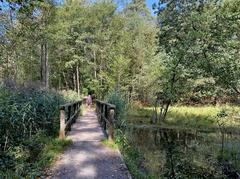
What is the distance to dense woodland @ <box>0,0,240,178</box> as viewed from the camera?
7066mm

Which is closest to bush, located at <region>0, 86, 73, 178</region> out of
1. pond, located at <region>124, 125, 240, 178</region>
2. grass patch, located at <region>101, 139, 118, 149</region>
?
grass patch, located at <region>101, 139, 118, 149</region>

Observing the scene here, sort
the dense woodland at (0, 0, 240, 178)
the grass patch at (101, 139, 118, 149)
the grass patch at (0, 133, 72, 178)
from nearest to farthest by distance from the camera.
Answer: the grass patch at (0, 133, 72, 178) < the dense woodland at (0, 0, 240, 178) < the grass patch at (101, 139, 118, 149)

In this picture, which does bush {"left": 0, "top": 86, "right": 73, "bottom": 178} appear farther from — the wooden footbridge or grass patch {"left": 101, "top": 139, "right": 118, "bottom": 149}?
grass patch {"left": 101, "top": 139, "right": 118, "bottom": 149}

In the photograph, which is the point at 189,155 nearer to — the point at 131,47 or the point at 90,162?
the point at 90,162

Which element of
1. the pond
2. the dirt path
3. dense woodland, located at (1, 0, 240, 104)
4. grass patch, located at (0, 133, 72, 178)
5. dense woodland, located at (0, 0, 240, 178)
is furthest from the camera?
dense woodland, located at (1, 0, 240, 104)

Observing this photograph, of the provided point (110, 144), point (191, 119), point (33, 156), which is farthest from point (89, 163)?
point (191, 119)

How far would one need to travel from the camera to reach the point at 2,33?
1638cm

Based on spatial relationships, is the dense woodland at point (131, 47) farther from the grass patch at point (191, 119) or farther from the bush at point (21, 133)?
the bush at point (21, 133)

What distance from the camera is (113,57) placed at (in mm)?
27750

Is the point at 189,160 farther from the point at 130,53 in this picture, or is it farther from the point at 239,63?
the point at 130,53

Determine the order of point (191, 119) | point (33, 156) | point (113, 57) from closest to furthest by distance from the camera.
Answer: point (33, 156) < point (191, 119) < point (113, 57)

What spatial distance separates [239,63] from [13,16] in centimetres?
1337

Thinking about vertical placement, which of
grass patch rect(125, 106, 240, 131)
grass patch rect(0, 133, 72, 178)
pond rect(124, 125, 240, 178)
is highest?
grass patch rect(0, 133, 72, 178)

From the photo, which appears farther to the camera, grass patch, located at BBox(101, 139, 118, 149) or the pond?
the pond
